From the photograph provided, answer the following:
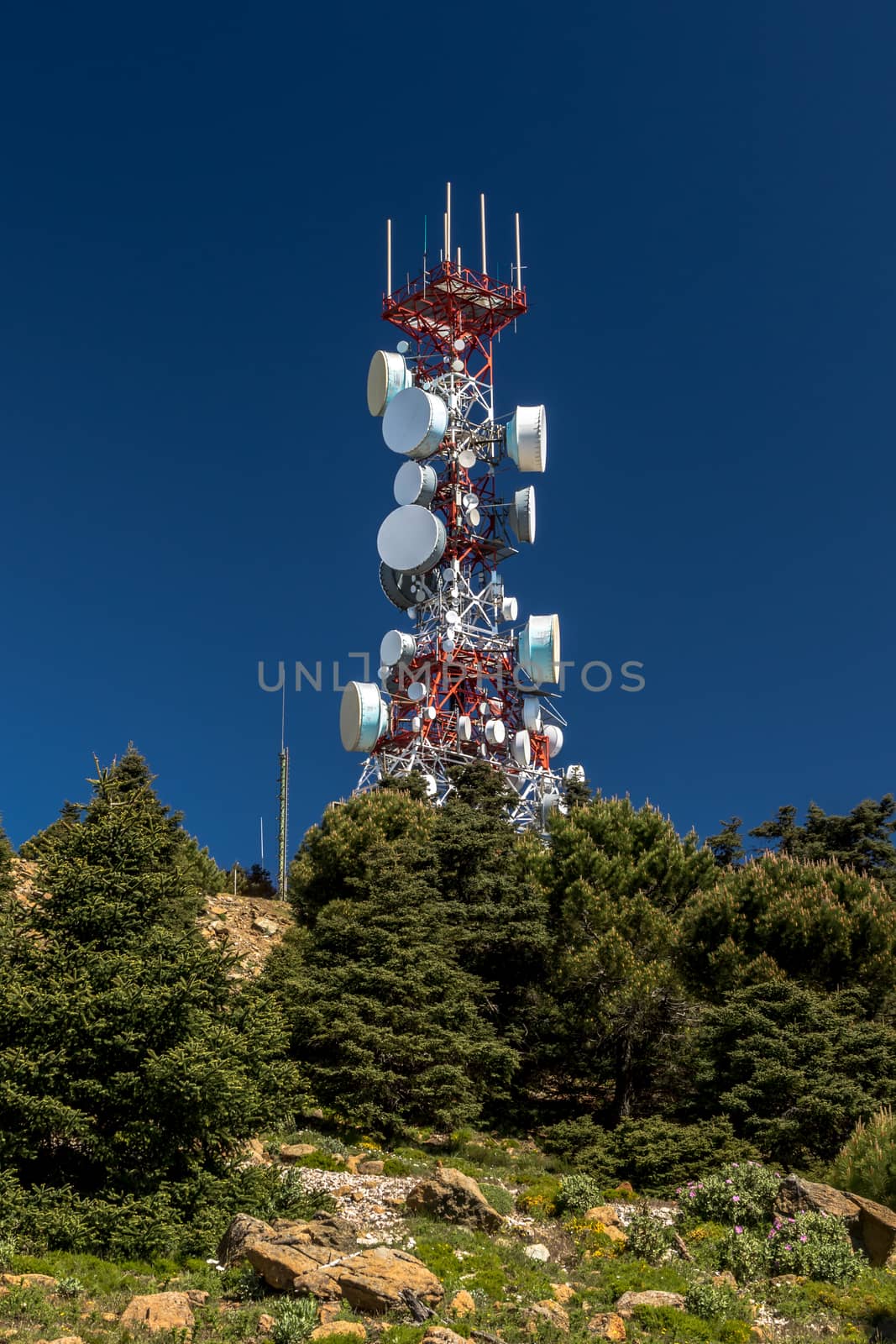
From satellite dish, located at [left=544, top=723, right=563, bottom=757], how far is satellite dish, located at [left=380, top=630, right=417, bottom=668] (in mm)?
5555

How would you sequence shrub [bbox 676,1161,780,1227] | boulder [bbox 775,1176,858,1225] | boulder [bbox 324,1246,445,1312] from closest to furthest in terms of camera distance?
boulder [bbox 324,1246,445,1312], boulder [bbox 775,1176,858,1225], shrub [bbox 676,1161,780,1227]

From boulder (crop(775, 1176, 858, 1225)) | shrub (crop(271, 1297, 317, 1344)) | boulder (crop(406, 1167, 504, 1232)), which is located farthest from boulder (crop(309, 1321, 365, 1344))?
boulder (crop(775, 1176, 858, 1225))

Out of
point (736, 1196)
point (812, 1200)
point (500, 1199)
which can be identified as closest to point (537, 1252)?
point (500, 1199)

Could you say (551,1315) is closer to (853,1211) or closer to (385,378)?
(853,1211)

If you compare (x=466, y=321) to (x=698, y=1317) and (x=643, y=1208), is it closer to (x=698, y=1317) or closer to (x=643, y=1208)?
(x=643, y=1208)

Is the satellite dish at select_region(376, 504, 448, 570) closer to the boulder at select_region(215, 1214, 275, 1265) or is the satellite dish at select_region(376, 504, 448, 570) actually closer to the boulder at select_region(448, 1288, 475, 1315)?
the boulder at select_region(215, 1214, 275, 1265)

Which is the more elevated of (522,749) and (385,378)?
(385,378)

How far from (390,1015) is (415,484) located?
77.6 feet

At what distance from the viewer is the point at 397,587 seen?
43.0 m

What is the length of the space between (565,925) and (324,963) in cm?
553

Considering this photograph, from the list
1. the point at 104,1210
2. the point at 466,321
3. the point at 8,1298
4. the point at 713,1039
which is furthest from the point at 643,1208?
the point at 466,321

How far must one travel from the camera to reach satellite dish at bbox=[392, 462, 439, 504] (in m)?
41.4

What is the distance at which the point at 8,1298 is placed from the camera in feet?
38.6

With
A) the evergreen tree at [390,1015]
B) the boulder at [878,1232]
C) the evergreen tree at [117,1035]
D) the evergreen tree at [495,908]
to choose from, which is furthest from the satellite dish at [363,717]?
the boulder at [878,1232]
